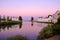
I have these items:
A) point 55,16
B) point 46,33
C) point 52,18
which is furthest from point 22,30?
point 55,16

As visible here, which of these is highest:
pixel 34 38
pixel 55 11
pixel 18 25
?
pixel 55 11

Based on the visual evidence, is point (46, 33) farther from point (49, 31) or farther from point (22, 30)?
point (22, 30)

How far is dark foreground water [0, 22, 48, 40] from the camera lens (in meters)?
5.13

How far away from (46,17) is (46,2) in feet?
1.49

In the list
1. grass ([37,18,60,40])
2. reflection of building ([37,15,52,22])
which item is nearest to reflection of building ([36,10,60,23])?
reflection of building ([37,15,52,22])

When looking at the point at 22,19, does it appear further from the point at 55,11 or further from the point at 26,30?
the point at 55,11

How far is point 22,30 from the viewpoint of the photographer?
520 centimetres

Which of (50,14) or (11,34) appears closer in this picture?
(11,34)

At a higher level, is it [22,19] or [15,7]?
[15,7]

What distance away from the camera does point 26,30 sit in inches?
206

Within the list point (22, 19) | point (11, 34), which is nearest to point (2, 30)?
point (11, 34)

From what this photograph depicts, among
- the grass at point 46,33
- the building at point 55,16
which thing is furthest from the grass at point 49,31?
the building at point 55,16

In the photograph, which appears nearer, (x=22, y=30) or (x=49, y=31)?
(x=22, y=30)

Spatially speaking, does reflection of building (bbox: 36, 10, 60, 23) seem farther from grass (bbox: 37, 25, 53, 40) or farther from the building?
grass (bbox: 37, 25, 53, 40)
